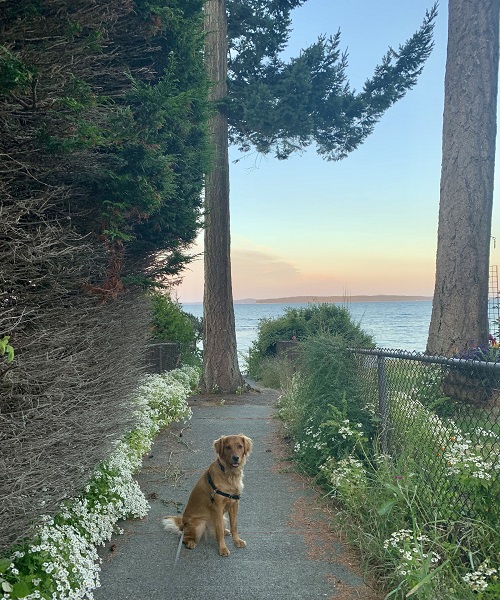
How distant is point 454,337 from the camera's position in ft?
29.6

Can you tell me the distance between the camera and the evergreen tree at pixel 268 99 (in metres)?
13.3

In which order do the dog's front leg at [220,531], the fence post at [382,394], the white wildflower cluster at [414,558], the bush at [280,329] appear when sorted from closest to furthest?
the white wildflower cluster at [414,558] → the dog's front leg at [220,531] → the fence post at [382,394] → the bush at [280,329]

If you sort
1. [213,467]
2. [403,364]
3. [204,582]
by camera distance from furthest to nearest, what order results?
1. [403,364]
2. [213,467]
3. [204,582]

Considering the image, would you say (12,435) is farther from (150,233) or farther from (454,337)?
(454,337)

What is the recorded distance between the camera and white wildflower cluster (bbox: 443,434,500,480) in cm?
348

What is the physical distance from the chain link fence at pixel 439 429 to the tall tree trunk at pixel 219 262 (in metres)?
7.31

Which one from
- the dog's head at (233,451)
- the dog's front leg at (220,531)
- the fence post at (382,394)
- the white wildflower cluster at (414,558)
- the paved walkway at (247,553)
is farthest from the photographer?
the fence post at (382,394)

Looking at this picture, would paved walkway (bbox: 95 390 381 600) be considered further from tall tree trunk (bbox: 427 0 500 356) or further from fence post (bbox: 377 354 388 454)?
tall tree trunk (bbox: 427 0 500 356)

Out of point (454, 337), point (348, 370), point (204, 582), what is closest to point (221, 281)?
point (454, 337)

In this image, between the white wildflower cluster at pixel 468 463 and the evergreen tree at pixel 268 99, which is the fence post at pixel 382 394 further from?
the evergreen tree at pixel 268 99

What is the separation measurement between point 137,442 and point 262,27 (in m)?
11.8

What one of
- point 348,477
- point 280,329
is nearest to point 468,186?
point 348,477

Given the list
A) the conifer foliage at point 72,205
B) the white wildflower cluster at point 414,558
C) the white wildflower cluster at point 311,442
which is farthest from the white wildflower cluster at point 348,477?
the conifer foliage at point 72,205

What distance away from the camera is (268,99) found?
12977mm
